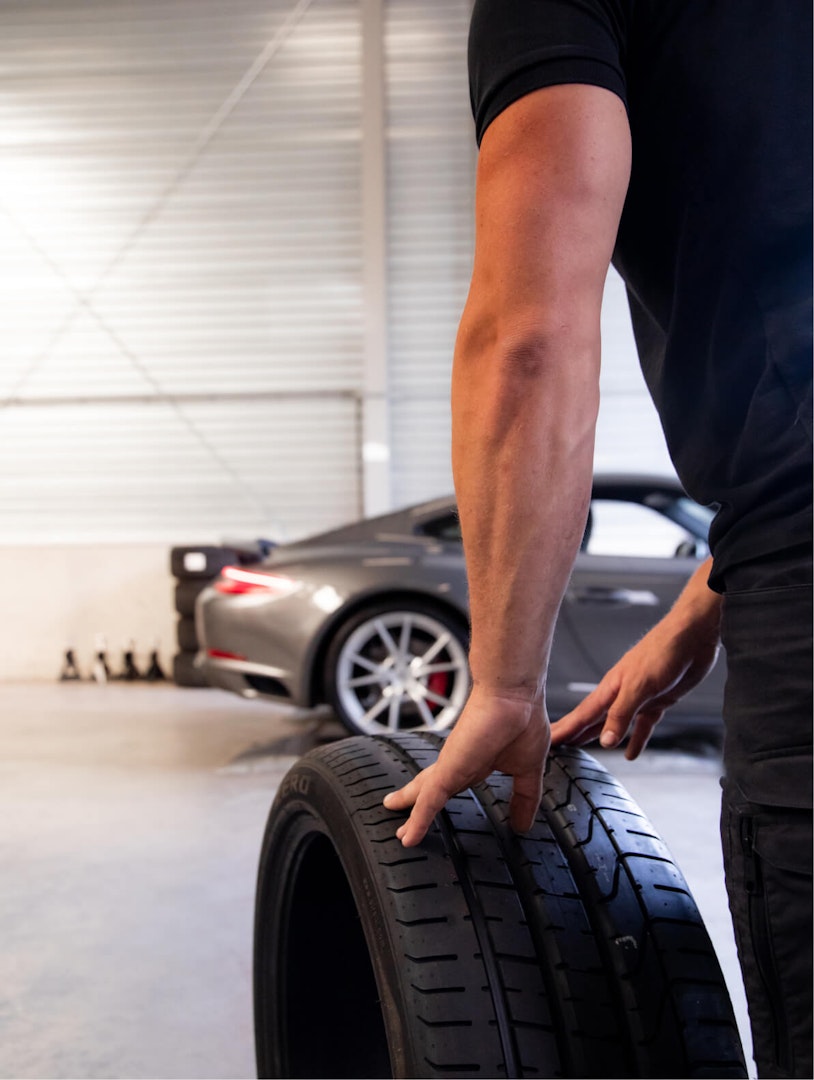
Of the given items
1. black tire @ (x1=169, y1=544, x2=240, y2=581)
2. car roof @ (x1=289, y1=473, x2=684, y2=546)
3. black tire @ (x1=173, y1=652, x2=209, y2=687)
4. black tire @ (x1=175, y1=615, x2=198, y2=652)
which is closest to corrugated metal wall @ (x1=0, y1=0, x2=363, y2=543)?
black tire @ (x1=169, y1=544, x2=240, y2=581)

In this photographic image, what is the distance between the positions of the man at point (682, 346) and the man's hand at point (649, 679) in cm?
37

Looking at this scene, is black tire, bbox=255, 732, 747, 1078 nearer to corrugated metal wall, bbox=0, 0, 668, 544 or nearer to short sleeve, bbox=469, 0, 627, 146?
short sleeve, bbox=469, 0, 627, 146

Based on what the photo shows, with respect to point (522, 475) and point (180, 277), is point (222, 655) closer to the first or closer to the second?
point (522, 475)

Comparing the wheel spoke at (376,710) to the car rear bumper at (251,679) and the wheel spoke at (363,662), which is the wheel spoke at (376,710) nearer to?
the wheel spoke at (363,662)

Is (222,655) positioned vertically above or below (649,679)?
below

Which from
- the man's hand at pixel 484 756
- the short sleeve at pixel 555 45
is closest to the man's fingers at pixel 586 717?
the man's hand at pixel 484 756

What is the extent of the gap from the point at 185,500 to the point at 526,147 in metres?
7.19

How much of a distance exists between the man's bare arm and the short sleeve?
1 centimetres

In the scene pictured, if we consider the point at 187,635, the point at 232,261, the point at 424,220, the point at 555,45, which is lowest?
the point at 187,635

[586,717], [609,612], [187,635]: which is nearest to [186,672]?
[187,635]

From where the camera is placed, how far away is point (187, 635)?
689cm

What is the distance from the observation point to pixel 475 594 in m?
0.94

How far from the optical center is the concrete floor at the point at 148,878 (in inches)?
82.5

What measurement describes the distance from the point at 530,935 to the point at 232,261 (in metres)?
7.40
